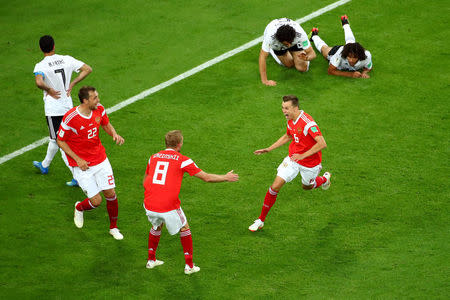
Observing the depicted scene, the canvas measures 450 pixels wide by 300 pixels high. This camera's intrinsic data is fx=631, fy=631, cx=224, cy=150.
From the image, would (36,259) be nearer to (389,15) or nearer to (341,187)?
(341,187)

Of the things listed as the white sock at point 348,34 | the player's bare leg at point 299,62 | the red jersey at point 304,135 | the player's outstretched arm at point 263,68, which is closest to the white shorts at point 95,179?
the red jersey at point 304,135

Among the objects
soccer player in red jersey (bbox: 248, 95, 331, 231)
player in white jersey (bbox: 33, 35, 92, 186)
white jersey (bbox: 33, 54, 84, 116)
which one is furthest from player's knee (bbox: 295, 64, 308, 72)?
white jersey (bbox: 33, 54, 84, 116)

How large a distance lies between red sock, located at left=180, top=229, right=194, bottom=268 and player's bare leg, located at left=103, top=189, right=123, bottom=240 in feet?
4.06

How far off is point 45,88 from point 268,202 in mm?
3705

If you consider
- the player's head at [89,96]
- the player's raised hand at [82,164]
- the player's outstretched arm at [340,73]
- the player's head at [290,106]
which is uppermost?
the player's head at [89,96]

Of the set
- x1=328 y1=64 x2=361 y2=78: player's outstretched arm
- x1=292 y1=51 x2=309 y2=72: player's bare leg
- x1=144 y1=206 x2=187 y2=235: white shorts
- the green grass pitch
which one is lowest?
the green grass pitch

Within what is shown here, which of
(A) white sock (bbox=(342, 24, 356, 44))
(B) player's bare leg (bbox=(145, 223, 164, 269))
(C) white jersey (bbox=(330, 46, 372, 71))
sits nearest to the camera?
(B) player's bare leg (bbox=(145, 223, 164, 269))

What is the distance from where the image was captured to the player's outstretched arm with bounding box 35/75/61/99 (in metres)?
9.33

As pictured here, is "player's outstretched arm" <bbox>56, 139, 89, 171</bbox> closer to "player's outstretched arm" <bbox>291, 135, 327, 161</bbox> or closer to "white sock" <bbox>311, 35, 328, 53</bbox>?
"player's outstretched arm" <bbox>291, 135, 327, 161</bbox>

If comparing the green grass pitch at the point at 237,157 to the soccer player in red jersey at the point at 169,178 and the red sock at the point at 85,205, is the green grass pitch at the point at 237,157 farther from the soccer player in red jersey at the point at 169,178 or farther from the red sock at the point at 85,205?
the soccer player in red jersey at the point at 169,178

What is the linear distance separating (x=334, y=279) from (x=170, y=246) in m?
2.31

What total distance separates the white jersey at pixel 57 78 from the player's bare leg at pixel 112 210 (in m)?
1.78

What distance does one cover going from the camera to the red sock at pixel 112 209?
343 inches

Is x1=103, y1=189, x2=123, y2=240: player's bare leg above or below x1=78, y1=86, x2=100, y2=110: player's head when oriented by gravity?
below
